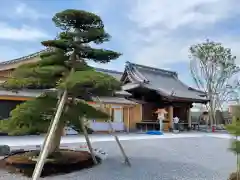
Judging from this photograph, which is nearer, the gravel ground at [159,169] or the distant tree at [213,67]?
the gravel ground at [159,169]

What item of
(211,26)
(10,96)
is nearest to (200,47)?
(211,26)

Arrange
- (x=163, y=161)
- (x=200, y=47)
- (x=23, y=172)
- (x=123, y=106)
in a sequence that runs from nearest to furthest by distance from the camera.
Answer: (x=23, y=172) → (x=163, y=161) → (x=123, y=106) → (x=200, y=47)

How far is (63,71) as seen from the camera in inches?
199

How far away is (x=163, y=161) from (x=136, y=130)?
34.8 ft

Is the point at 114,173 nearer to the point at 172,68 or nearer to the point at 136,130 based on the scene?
the point at 136,130

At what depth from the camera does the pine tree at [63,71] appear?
4.95 metres

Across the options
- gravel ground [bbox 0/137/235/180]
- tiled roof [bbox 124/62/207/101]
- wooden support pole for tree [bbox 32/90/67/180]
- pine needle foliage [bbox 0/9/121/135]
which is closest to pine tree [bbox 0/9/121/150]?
pine needle foliage [bbox 0/9/121/135]

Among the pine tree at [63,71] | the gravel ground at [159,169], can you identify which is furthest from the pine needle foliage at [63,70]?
the gravel ground at [159,169]

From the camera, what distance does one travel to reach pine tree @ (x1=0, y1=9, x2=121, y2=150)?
16.3 ft

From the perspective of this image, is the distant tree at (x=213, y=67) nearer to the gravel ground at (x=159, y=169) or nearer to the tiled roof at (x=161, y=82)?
the tiled roof at (x=161, y=82)

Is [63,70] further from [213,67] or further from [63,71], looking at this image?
[213,67]

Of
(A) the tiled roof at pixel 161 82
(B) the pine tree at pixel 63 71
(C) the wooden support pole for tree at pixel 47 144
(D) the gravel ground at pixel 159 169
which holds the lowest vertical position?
(D) the gravel ground at pixel 159 169

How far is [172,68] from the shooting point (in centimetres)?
2267

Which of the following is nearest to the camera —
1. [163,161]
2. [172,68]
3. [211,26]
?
[163,161]
